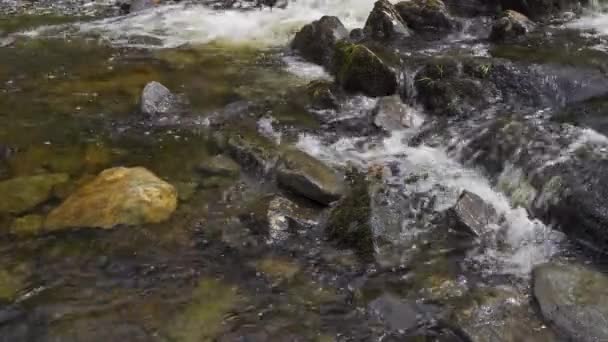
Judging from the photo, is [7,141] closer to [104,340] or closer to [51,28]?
[104,340]

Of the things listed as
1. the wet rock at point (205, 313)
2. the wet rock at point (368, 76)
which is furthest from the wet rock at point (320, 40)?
the wet rock at point (205, 313)

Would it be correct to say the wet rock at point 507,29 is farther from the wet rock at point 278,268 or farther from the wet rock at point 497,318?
the wet rock at point 278,268

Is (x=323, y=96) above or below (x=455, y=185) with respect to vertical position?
above

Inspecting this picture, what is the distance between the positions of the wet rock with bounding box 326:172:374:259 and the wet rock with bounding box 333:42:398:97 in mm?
2573

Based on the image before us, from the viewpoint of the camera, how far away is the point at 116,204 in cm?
569

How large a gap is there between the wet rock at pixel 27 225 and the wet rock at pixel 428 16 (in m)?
7.04

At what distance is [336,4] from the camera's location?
41.2ft

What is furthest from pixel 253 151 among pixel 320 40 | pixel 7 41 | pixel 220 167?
pixel 7 41

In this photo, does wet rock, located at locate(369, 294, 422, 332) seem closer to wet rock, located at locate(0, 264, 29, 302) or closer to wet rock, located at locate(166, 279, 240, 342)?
A: wet rock, located at locate(166, 279, 240, 342)

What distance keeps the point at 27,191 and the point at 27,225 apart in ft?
1.99

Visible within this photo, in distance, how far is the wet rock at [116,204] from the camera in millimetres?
5609

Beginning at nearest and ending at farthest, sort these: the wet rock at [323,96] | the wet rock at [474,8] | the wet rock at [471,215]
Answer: the wet rock at [471,215], the wet rock at [323,96], the wet rock at [474,8]

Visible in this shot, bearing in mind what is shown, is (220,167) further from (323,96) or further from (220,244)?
(323,96)

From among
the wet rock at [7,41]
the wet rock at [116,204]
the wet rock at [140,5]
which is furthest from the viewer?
the wet rock at [140,5]
